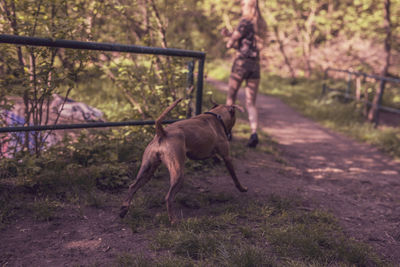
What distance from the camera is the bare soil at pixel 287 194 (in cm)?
244

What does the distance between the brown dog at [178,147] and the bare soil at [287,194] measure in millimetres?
353

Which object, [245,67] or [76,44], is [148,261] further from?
[245,67]

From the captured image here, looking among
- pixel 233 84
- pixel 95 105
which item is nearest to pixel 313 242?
pixel 233 84

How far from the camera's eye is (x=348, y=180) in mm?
4793

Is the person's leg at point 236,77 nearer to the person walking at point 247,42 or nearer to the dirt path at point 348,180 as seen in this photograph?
the person walking at point 247,42

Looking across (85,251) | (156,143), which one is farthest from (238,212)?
(85,251)

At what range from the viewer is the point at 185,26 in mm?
24266

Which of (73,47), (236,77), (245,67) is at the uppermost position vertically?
(73,47)

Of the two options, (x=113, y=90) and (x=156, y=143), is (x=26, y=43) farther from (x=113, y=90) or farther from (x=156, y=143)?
(x=113, y=90)

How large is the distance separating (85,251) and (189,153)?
117 cm

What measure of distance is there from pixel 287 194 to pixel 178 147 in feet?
5.42

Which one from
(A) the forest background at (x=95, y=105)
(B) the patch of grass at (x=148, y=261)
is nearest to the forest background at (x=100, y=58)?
(A) the forest background at (x=95, y=105)

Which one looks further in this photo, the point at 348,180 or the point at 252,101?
the point at 252,101

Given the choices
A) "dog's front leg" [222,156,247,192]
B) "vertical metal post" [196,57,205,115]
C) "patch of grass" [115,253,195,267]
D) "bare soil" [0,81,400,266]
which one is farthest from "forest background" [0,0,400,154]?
"patch of grass" [115,253,195,267]
